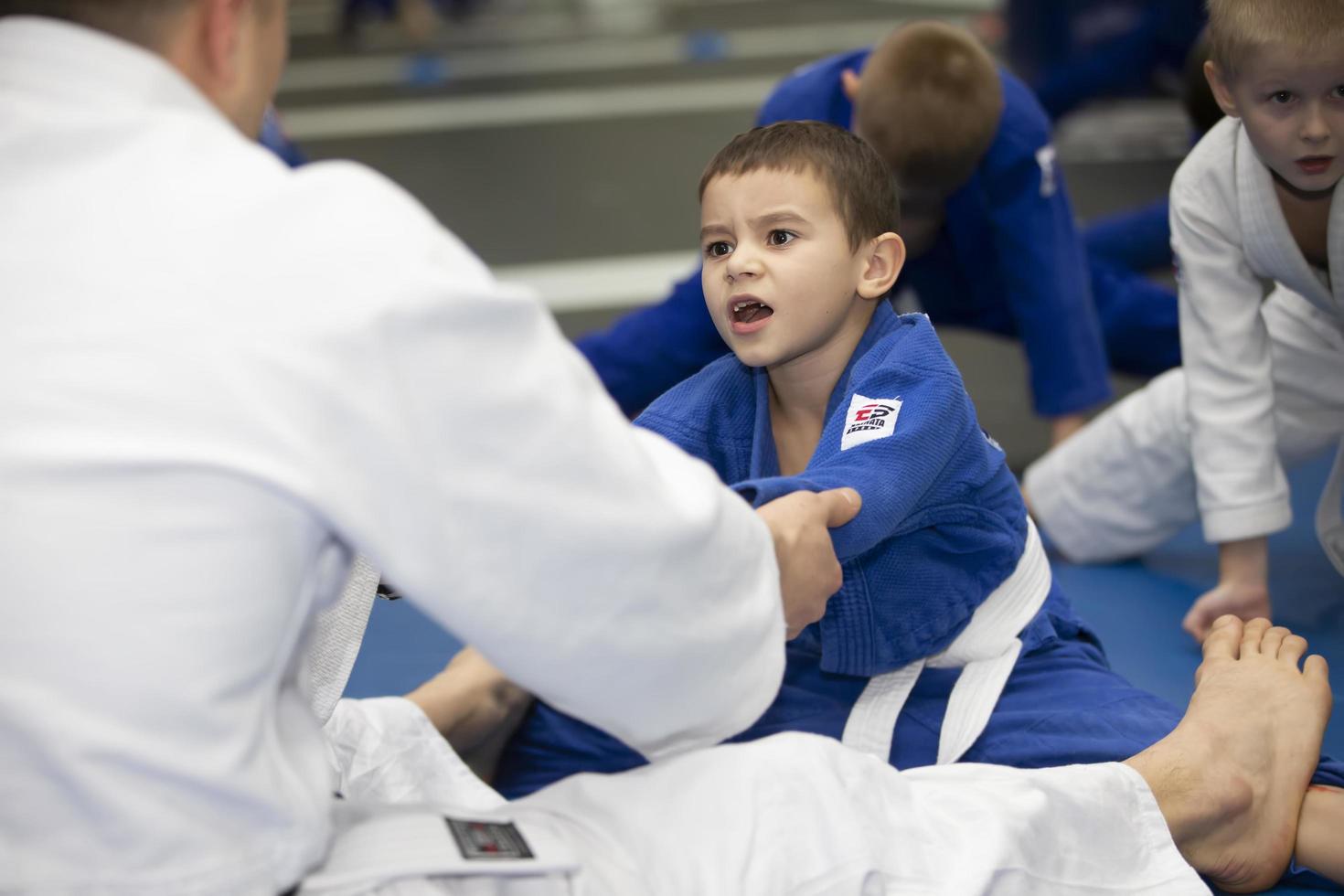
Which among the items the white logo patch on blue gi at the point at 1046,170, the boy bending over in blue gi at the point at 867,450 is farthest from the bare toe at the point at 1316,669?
the white logo patch on blue gi at the point at 1046,170

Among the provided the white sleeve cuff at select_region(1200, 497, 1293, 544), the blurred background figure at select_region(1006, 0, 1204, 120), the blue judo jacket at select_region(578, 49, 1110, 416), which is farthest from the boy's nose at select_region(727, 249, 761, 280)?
the blurred background figure at select_region(1006, 0, 1204, 120)

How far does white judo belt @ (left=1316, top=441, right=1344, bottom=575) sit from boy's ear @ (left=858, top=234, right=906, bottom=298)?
2.78 feet

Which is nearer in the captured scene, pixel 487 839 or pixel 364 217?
pixel 364 217

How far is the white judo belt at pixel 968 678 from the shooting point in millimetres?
1508

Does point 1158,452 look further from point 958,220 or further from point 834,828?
point 834,828

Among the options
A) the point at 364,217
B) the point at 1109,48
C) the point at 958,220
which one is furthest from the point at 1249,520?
the point at 1109,48

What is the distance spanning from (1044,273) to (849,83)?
0.48 meters

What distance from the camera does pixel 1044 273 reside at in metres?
2.66

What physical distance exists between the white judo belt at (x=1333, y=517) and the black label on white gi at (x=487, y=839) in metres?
1.44

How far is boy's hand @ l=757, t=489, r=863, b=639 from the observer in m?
1.19

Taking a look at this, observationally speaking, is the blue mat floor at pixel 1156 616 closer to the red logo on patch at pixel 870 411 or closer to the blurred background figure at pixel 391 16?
the red logo on patch at pixel 870 411

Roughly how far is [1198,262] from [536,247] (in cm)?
292

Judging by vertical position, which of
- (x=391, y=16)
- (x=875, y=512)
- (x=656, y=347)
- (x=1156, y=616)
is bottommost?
(x=1156, y=616)

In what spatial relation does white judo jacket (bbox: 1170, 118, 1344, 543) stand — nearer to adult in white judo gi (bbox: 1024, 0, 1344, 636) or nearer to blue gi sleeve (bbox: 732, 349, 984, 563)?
adult in white judo gi (bbox: 1024, 0, 1344, 636)
